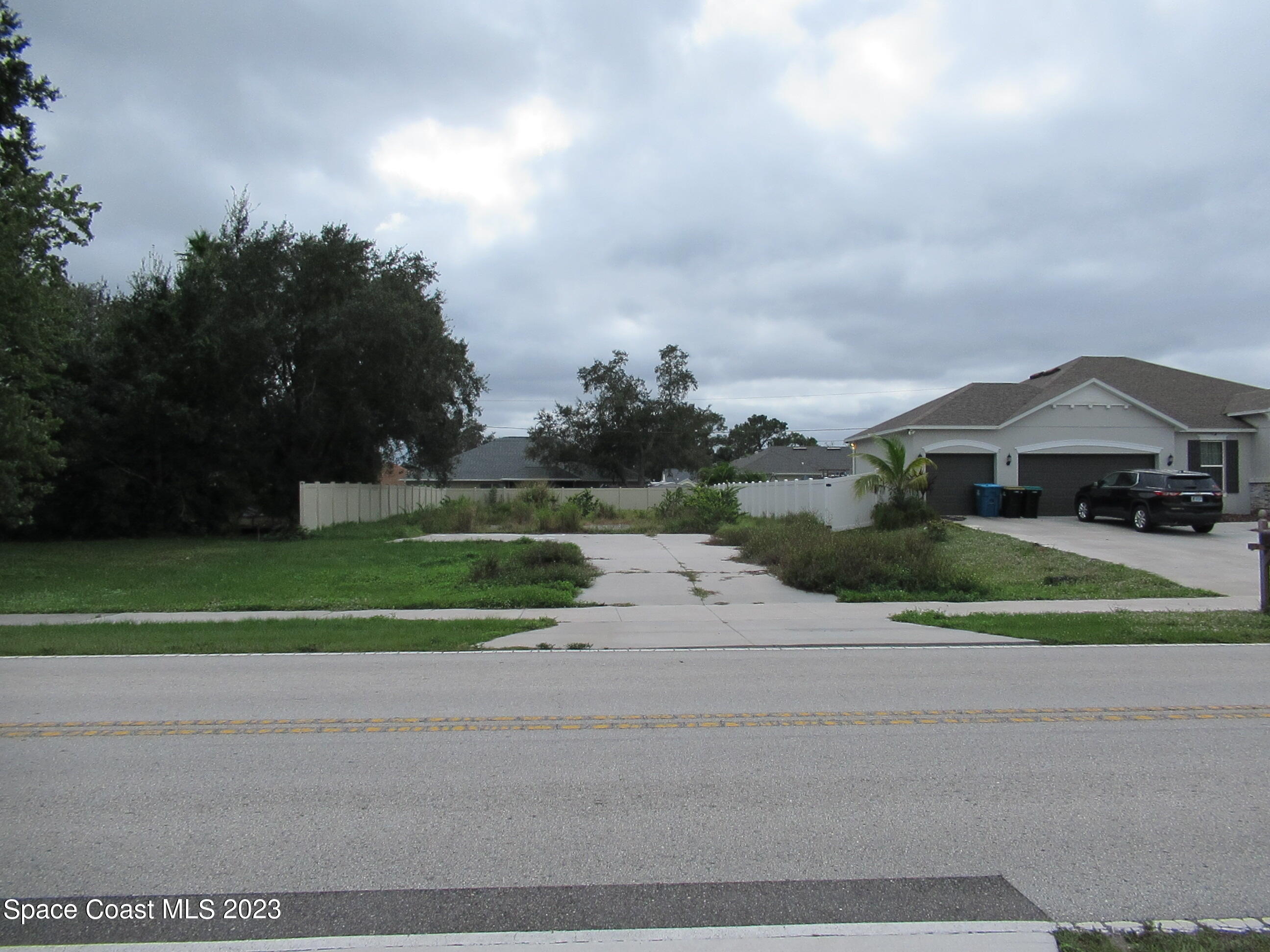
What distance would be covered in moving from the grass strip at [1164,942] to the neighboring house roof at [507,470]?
5767 cm

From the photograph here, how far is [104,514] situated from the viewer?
32031mm

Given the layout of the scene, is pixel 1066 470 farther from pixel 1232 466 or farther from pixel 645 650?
pixel 645 650

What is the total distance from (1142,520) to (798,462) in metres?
49.3

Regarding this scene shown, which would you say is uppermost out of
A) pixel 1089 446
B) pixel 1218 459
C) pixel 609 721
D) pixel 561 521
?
pixel 1089 446

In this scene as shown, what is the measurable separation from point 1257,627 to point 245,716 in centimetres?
1258

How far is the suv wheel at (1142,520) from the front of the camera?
76.7 ft

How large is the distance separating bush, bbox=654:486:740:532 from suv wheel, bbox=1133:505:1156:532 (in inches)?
492

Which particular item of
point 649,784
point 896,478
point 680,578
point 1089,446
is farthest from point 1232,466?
point 649,784

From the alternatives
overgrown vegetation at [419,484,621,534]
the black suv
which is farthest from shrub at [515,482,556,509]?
the black suv

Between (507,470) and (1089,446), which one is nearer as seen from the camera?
(1089,446)

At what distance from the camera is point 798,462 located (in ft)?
239

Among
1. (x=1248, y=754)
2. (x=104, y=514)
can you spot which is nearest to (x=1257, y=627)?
(x=1248, y=754)

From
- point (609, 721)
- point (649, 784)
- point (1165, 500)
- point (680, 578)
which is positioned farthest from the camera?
point (1165, 500)

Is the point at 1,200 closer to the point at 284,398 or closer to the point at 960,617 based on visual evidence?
the point at 284,398
